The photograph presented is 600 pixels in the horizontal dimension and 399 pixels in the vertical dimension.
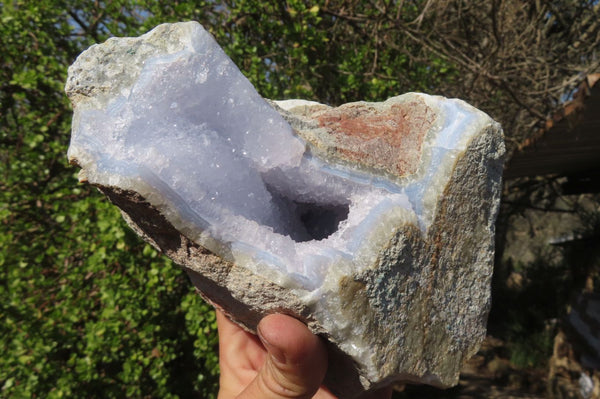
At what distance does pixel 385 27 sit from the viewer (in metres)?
2.82

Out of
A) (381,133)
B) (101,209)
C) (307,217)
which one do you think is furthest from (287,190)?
(101,209)

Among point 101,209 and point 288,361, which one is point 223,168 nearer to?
point 288,361

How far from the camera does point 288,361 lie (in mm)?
983

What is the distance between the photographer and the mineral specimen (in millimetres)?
882

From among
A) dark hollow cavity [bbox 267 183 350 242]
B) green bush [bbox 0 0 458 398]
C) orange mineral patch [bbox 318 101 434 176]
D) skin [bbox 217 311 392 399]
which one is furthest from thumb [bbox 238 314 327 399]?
green bush [bbox 0 0 458 398]

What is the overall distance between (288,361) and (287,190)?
0.43 metres

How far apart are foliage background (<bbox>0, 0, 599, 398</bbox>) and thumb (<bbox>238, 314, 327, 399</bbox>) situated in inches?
48.5

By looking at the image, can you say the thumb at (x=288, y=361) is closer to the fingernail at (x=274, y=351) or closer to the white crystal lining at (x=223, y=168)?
the fingernail at (x=274, y=351)

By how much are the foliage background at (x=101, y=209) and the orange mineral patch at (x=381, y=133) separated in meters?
1.10

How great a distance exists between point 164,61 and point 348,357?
830mm

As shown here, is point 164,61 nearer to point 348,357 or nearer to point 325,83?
point 348,357

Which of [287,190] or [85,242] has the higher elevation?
[287,190]

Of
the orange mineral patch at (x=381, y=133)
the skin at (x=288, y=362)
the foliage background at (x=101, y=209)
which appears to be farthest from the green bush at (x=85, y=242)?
the skin at (x=288, y=362)

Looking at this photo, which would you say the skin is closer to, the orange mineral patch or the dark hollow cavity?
the dark hollow cavity
